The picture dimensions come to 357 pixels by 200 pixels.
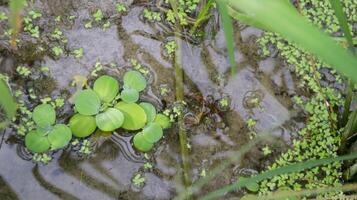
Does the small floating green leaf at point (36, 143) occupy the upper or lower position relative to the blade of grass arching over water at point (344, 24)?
lower

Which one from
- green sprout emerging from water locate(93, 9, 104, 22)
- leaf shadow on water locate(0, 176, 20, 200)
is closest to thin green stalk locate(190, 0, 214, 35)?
green sprout emerging from water locate(93, 9, 104, 22)

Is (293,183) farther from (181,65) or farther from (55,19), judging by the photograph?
(55,19)

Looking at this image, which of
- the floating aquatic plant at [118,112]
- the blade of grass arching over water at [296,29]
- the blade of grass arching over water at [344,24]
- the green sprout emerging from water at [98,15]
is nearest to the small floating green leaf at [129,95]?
the floating aquatic plant at [118,112]

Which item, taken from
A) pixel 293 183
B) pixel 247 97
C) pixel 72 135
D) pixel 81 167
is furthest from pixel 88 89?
pixel 293 183

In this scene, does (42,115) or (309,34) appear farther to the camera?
(42,115)

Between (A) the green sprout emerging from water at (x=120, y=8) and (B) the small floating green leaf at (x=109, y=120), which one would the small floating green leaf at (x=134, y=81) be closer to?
(B) the small floating green leaf at (x=109, y=120)

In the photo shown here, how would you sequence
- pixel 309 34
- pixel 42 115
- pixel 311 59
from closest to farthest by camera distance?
pixel 309 34 < pixel 42 115 < pixel 311 59
